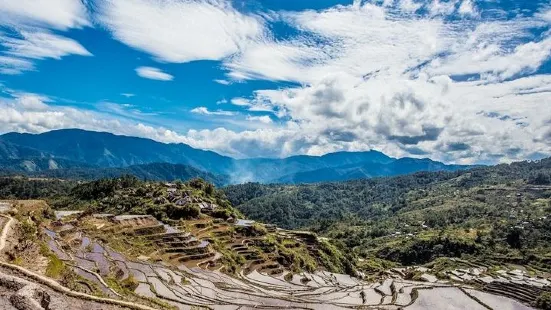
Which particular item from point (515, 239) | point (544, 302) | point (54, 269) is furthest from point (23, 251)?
point (515, 239)

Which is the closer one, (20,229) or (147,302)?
(147,302)

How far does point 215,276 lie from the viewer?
51.4m

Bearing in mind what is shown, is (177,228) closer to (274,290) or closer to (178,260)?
(178,260)

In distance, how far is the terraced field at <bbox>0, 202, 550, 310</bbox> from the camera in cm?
3875

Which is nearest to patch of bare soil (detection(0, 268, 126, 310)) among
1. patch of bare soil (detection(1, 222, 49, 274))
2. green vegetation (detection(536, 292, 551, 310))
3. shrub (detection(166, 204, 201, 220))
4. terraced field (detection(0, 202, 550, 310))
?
patch of bare soil (detection(1, 222, 49, 274))

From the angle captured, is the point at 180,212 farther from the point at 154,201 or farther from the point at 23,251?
the point at 23,251

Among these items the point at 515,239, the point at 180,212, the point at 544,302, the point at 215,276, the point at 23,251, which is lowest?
the point at 515,239

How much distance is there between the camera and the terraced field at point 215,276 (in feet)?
127

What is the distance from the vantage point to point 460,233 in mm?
156500

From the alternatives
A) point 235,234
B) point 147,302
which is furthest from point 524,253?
point 147,302

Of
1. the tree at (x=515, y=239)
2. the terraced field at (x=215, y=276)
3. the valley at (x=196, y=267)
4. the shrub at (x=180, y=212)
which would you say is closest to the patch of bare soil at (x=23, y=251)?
the valley at (x=196, y=267)

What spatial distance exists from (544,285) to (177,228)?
6856 centimetres

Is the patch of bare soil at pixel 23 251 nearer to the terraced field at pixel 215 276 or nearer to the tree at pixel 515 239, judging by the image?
the terraced field at pixel 215 276

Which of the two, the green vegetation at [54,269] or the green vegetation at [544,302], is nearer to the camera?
the green vegetation at [54,269]
